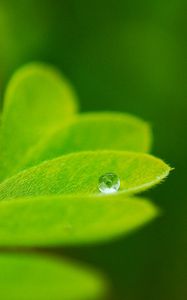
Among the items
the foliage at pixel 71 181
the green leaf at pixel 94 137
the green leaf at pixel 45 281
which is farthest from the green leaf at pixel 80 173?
the green leaf at pixel 94 137

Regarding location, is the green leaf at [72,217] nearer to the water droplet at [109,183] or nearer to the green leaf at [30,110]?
the water droplet at [109,183]

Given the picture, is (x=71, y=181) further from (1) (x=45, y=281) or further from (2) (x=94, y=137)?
(2) (x=94, y=137)

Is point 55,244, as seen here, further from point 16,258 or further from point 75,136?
point 75,136

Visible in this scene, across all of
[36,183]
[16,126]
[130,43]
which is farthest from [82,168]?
[130,43]

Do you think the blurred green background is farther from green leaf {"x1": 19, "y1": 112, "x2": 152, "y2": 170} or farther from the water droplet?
the water droplet

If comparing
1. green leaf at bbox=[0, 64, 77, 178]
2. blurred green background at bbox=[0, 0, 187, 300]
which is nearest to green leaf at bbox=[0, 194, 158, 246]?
green leaf at bbox=[0, 64, 77, 178]

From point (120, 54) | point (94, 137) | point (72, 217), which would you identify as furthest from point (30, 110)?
point (120, 54)
